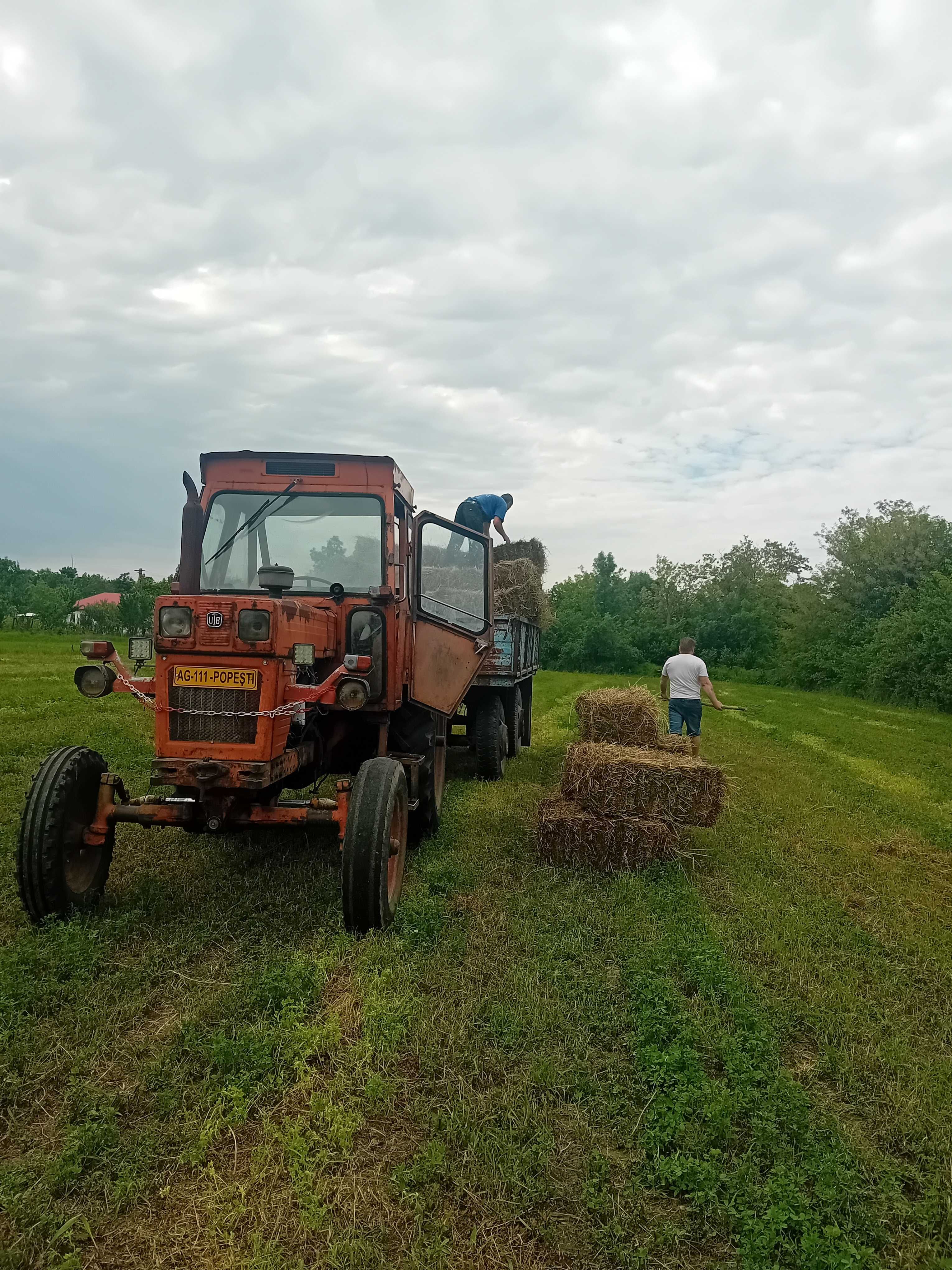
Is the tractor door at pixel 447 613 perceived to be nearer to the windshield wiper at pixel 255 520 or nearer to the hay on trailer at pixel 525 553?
the windshield wiper at pixel 255 520

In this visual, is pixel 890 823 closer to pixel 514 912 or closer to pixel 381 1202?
pixel 514 912

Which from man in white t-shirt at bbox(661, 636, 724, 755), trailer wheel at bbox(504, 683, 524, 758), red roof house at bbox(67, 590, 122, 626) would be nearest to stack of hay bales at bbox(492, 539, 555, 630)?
trailer wheel at bbox(504, 683, 524, 758)

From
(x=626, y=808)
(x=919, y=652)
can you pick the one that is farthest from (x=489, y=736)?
(x=919, y=652)

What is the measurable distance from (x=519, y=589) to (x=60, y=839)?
9.71m

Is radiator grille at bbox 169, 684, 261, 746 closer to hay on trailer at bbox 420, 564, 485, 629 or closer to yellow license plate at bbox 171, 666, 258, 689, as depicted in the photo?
yellow license plate at bbox 171, 666, 258, 689

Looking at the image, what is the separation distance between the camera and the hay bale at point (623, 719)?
8195 millimetres

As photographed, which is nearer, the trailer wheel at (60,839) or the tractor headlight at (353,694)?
the trailer wheel at (60,839)

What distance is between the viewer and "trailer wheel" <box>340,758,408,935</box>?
176 inches

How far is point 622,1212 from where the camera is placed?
2676 mm

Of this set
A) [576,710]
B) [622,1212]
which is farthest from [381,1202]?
[576,710]

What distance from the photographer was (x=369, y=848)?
→ 14.6 ft

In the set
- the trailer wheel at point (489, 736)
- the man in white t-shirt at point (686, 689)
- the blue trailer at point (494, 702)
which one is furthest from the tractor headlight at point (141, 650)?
the man in white t-shirt at point (686, 689)

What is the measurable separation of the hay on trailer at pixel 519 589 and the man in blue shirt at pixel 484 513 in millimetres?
4046

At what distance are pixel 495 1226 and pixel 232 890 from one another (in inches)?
126
